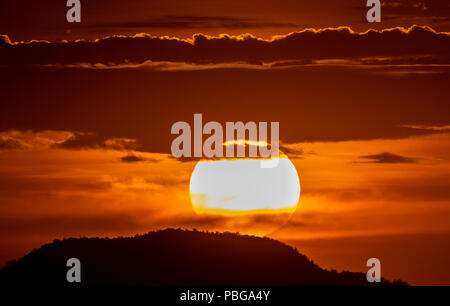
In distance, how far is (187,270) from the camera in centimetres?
6600

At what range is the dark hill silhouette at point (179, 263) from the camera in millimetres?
64688

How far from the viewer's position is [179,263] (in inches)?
2603

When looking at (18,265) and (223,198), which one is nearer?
(223,198)

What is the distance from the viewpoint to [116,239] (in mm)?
67812

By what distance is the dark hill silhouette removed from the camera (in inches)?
2547
